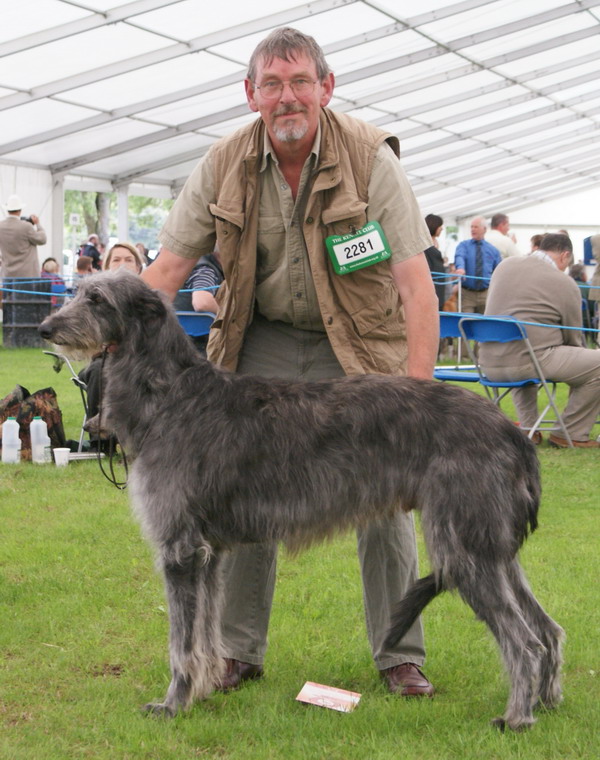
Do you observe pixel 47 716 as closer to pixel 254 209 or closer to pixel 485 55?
pixel 254 209

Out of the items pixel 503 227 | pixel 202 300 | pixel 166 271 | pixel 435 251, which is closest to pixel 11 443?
pixel 202 300

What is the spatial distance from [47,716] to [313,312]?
168 centimetres

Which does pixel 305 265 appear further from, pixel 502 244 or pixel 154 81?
pixel 154 81

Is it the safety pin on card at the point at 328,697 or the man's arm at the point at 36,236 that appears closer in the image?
the safety pin on card at the point at 328,697

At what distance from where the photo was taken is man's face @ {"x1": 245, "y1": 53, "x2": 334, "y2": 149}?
3297mm

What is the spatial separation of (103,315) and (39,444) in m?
4.64

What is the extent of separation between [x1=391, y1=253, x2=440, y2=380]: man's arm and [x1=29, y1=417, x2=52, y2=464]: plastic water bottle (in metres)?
4.76

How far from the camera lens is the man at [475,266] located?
14.4 meters

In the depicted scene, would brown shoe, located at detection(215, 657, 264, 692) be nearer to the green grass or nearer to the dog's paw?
the green grass

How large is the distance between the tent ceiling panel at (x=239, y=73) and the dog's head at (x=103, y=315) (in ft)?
34.4

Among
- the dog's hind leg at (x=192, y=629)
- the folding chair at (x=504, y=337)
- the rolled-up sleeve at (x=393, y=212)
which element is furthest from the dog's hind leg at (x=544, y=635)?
the folding chair at (x=504, y=337)

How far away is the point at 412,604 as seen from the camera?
126 inches

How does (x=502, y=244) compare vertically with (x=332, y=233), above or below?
above

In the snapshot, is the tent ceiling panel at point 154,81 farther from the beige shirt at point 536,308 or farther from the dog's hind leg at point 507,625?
the dog's hind leg at point 507,625
